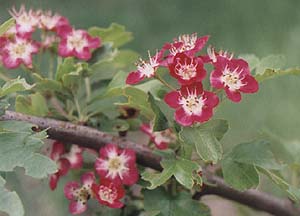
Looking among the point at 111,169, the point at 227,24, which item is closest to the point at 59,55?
the point at 111,169

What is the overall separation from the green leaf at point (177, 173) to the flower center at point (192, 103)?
63mm

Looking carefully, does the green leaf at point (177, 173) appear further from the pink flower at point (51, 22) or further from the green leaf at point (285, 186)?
the pink flower at point (51, 22)

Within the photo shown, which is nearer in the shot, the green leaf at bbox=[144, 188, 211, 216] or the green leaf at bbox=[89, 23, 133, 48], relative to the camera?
the green leaf at bbox=[144, 188, 211, 216]

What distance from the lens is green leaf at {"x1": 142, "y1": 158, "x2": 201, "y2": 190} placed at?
827 millimetres

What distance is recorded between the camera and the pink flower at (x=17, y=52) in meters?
1.01

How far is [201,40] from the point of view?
2.93ft

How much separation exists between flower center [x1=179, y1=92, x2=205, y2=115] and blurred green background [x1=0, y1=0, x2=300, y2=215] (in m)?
1.00

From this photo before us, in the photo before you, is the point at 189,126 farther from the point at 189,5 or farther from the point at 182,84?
the point at 189,5

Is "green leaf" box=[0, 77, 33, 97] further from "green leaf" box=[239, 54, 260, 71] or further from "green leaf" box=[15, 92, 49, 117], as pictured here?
"green leaf" box=[239, 54, 260, 71]

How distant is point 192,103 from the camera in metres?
0.83

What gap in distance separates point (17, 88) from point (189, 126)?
21 cm

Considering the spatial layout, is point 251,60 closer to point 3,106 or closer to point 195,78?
point 195,78

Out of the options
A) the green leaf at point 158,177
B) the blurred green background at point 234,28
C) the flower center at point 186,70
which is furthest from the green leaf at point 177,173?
the blurred green background at point 234,28

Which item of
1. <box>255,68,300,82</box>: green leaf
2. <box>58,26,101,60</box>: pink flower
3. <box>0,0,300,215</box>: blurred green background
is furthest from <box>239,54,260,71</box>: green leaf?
<box>0,0,300,215</box>: blurred green background
